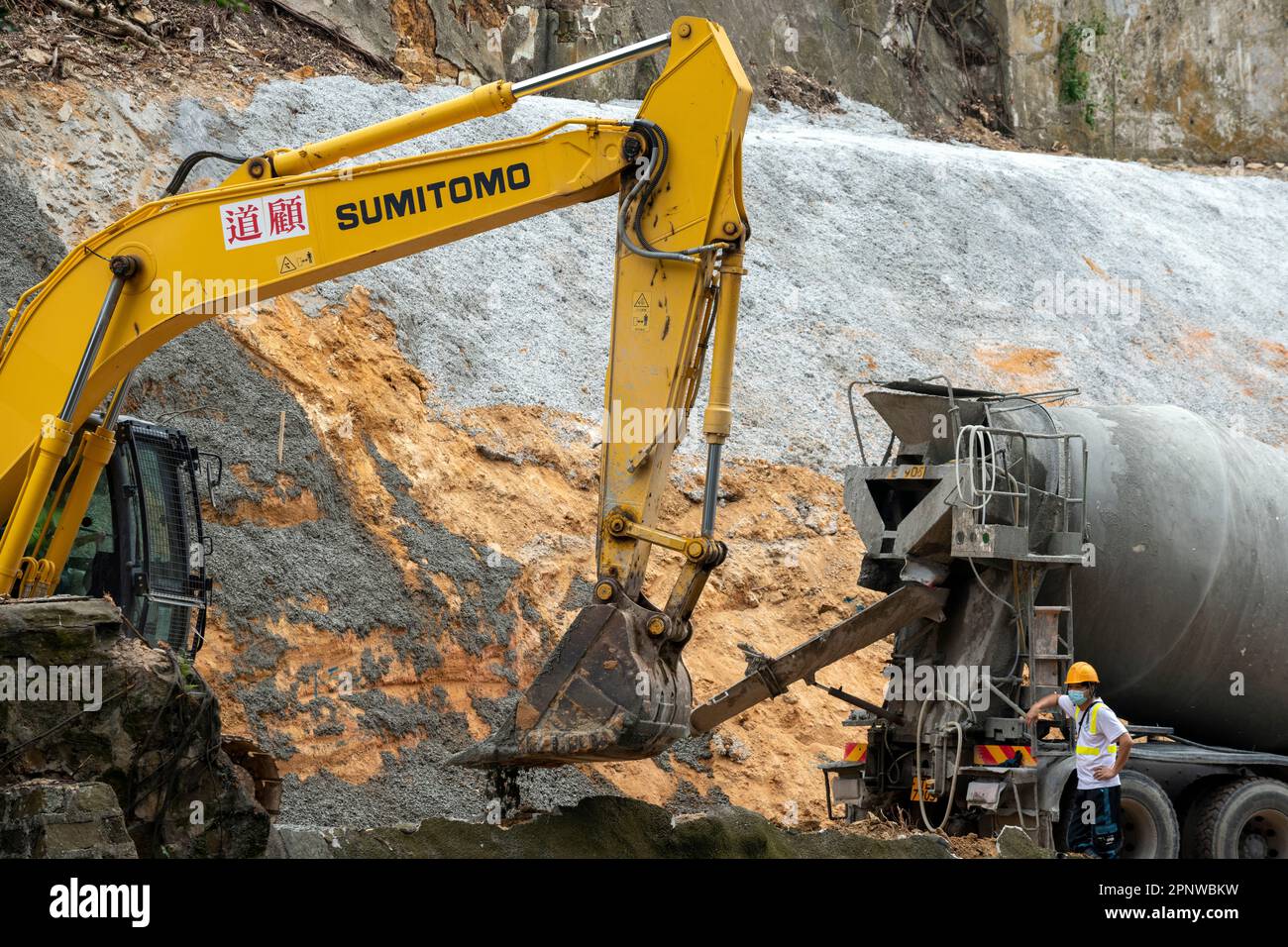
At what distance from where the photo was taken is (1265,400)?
21.8m

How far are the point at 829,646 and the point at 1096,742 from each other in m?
1.96

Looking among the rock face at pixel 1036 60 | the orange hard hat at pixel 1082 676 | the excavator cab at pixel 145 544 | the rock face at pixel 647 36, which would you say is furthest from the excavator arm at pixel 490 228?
the rock face at pixel 1036 60

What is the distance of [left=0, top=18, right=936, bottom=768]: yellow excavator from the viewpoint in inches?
307

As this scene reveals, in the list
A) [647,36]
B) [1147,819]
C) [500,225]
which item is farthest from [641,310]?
[647,36]

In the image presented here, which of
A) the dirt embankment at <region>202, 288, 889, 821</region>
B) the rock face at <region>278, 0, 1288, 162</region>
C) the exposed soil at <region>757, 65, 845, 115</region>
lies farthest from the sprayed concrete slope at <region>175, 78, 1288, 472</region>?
the rock face at <region>278, 0, 1288, 162</region>

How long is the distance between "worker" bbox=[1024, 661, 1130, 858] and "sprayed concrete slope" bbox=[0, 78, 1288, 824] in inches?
140

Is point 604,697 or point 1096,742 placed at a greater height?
point 604,697

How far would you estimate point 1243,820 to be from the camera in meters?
11.0

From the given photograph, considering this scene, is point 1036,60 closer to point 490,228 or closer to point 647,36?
point 647,36

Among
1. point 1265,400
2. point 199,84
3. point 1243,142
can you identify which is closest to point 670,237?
point 199,84

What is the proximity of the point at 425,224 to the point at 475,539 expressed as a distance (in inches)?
237

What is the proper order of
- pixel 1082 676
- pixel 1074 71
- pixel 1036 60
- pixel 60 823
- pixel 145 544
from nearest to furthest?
pixel 60 823 → pixel 145 544 → pixel 1082 676 → pixel 1036 60 → pixel 1074 71

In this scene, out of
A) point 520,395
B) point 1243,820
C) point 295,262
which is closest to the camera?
point 295,262

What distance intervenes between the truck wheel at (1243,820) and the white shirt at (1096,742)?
1.61 meters
